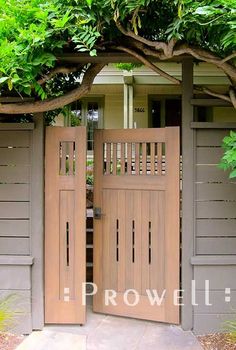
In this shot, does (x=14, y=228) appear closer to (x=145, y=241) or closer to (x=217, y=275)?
(x=145, y=241)

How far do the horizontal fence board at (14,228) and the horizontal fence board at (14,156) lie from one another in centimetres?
54

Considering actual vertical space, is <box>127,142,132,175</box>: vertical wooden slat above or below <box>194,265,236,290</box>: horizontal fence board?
above

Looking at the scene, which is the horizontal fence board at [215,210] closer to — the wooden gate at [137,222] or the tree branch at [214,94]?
the wooden gate at [137,222]

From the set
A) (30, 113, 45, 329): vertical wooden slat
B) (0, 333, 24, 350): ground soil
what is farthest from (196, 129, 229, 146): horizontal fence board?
(0, 333, 24, 350): ground soil

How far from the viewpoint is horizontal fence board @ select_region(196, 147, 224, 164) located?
365cm

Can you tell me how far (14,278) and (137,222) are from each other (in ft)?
4.11

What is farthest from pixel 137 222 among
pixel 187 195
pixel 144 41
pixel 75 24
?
pixel 75 24

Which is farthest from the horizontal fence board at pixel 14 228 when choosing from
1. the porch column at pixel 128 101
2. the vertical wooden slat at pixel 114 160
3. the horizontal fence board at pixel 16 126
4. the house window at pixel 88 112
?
the house window at pixel 88 112

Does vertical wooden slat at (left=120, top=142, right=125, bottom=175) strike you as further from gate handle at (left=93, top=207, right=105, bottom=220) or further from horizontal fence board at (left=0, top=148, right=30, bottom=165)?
horizontal fence board at (left=0, top=148, right=30, bottom=165)

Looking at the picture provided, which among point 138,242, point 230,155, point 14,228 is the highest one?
point 230,155

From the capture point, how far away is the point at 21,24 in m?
2.95

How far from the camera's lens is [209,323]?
12.0 ft

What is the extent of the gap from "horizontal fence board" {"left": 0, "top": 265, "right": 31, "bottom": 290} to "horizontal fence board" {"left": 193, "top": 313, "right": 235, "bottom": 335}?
157 cm

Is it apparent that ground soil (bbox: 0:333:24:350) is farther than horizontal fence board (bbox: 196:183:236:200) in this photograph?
No
